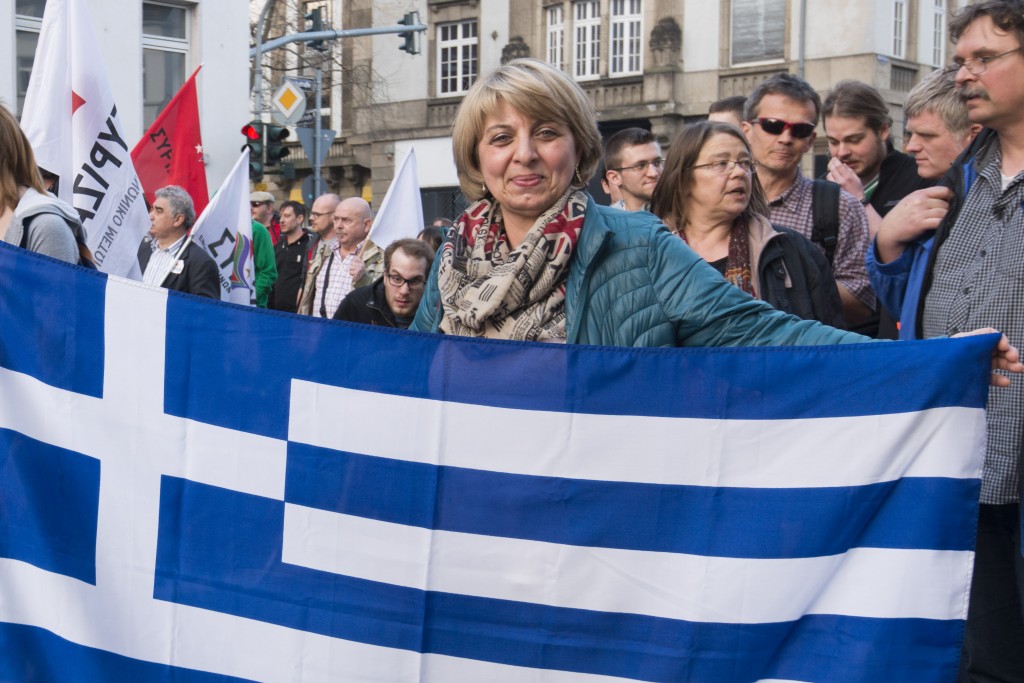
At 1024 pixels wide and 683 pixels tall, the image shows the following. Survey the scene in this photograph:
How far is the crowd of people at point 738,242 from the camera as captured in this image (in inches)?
123

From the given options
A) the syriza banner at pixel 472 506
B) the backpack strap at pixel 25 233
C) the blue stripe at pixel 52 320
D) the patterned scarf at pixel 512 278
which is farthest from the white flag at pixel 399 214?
the patterned scarf at pixel 512 278

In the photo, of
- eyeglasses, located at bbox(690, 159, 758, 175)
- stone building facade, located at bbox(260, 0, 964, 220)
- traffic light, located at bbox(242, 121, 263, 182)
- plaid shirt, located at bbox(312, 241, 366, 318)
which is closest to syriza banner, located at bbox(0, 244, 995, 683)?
eyeglasses, located at bbox(690, 159, 758, 175)

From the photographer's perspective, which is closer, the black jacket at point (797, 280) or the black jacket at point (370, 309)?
the black jacket at point (797, 280)

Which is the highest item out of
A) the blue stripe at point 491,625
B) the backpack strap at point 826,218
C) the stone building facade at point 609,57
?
the stone building facade at point 609,57

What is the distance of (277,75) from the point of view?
42.4m

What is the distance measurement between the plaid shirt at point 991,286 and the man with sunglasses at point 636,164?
3.09 metres

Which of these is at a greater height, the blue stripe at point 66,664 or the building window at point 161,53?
the building window at point 161,53

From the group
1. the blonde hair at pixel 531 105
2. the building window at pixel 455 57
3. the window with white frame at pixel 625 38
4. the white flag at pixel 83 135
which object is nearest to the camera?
the blonde hair at pixel 531 105

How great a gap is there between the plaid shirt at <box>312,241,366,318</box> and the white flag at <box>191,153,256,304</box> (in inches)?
26.2

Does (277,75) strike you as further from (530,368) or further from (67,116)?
(530,368)

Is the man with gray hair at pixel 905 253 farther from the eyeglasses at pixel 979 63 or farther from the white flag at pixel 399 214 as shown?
the white flag at pixel 399 214

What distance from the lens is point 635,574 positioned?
3.07 metres

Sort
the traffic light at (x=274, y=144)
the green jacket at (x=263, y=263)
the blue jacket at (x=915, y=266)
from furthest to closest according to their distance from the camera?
1. the traffic light at (x=274, y=144)
2. the green jacket at (x=263, y=263)
3. the blue jacket at (x=915, y=266)

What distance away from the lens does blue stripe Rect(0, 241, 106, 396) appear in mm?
3477
